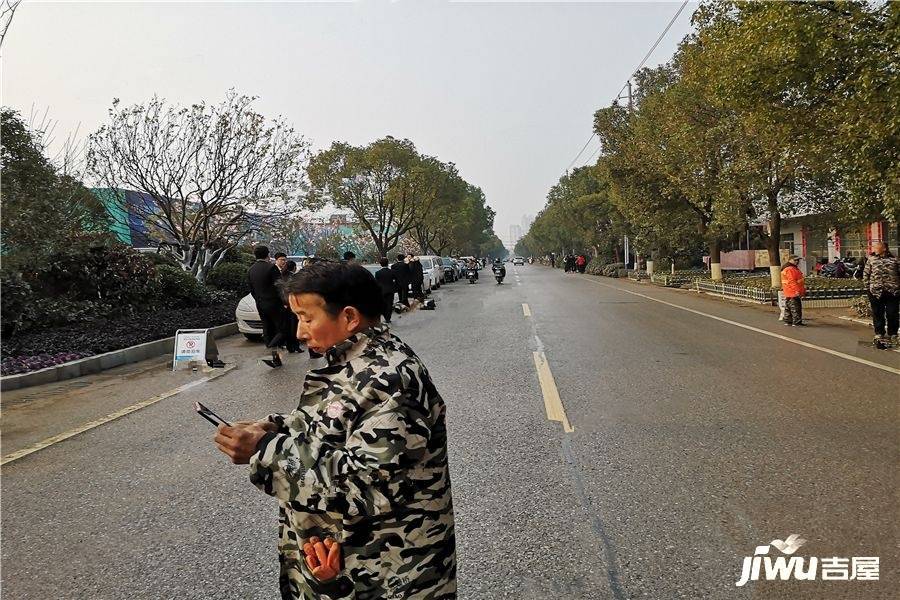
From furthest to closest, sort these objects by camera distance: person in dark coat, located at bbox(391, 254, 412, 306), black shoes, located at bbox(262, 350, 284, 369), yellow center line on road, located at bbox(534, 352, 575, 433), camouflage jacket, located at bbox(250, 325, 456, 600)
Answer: person in dark coat, located at bbox(391, 254, 412, 306) → black shoes, located at bbox(262, 350, 284, 369) → yellow center line on road, located at bbox(534, 352, 575, 433) → camouflage jacket, located at bbox(250, 325, 456, 600)

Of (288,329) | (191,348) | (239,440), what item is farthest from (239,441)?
(288,329)

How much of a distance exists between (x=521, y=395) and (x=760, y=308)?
13.3 meters

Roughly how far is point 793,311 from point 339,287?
1388 centimetres

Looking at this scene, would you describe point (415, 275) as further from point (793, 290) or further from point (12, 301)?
point (12, 301)

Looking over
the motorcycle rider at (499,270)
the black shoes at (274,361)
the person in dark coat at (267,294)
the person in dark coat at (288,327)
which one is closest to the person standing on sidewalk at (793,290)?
the person in dark coat at (288,327)

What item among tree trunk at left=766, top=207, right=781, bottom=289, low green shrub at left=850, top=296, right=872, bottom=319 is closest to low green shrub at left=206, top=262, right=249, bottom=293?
tree trunk at left=766, top=207, right=781, bottom=289

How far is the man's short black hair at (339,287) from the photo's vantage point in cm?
186

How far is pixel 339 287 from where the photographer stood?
186 centimetres

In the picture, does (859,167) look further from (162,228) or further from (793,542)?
(162,228)

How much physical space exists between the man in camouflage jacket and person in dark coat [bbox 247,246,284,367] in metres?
8.31

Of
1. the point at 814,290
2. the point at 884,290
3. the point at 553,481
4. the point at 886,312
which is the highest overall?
the point at 884,290

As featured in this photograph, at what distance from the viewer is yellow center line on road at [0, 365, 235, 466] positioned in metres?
5.68

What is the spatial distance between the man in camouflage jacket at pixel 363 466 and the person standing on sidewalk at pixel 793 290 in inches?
528

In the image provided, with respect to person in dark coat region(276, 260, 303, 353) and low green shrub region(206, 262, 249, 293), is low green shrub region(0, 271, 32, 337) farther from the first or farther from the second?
low green shrub region(206, 262, 249, 293)
